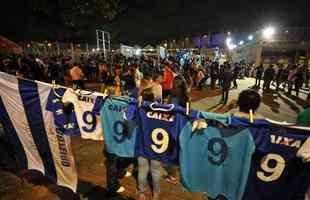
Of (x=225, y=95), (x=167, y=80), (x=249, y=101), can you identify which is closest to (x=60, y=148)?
(x=249, y=101)

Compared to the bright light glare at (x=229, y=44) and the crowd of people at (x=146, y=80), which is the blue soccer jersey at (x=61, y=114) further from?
the bright light glare at (x=229, y=44)

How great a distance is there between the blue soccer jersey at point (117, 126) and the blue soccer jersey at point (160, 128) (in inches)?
4.0

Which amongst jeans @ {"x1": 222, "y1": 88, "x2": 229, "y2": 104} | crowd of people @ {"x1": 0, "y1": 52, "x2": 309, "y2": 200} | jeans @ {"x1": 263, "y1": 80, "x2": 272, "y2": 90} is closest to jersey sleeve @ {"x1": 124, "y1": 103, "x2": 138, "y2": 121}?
crowd of people @ {"x1": 0, "y1": 52, "x2": 309, "y2": 200}

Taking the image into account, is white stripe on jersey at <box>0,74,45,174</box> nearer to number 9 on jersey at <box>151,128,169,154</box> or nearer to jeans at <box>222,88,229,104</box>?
number 9 on jersey at <box>151,128,169,154</box>

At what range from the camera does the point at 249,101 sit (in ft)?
8.66

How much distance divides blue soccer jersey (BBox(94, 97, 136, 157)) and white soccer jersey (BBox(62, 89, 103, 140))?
0.12 m

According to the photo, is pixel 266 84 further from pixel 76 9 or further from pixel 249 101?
pixel 76 9

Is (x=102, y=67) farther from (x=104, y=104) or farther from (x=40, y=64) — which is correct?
(x=104, y=104)

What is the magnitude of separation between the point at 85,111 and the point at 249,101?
85.7 inches

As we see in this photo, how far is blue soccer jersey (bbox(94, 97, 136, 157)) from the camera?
3082 millimetres

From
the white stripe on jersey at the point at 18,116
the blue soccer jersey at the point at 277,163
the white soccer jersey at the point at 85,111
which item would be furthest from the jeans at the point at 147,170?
the white stripe on jersey at the point at 18,116

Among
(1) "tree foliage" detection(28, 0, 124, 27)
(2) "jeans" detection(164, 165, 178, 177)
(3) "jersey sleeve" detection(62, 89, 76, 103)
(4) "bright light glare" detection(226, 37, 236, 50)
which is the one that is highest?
(1) "tree foliage" detection(28, 0, 124, 27)

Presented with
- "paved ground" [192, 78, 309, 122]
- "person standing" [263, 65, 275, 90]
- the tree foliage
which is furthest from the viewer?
the tree foliage

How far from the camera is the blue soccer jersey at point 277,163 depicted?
7.21 ft
